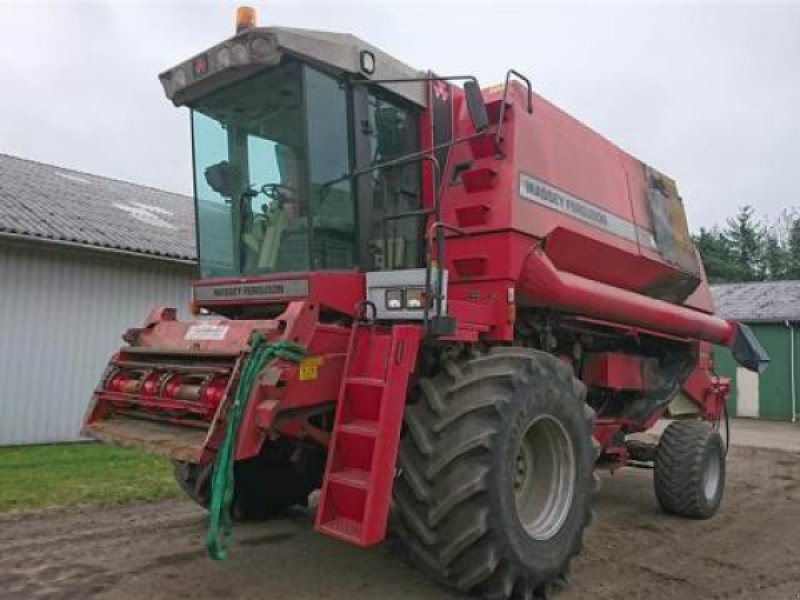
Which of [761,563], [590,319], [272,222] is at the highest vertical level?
[272,222]

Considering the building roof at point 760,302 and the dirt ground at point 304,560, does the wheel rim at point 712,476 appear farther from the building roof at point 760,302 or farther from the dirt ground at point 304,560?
the building roof at point 760,302

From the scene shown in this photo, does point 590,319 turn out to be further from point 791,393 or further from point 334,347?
point 791,393

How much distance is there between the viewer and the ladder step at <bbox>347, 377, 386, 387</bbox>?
4453 millimetres

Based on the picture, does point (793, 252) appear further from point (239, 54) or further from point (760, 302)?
point (239, 54)

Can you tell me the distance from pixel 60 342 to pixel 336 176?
29.0 feet

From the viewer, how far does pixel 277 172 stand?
5.23 m

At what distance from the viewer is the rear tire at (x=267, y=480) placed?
5773mm

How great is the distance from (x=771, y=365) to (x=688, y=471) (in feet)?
54.4

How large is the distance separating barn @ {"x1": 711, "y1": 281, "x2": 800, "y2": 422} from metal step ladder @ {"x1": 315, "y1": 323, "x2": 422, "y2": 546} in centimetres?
1880

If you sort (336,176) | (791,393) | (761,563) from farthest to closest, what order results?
(791,393)
(761,563)
(336,176)

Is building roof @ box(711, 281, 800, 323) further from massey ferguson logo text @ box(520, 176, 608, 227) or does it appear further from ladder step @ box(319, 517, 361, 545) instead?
ladder step @ box(319, 517, 361, 545)

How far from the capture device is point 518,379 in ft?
15.1

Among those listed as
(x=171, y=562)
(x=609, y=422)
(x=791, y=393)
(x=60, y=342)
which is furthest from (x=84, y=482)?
(x=791, y=393)

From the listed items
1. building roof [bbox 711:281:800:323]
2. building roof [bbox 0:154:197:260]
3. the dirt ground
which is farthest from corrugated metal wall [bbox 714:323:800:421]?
the dirt ground
